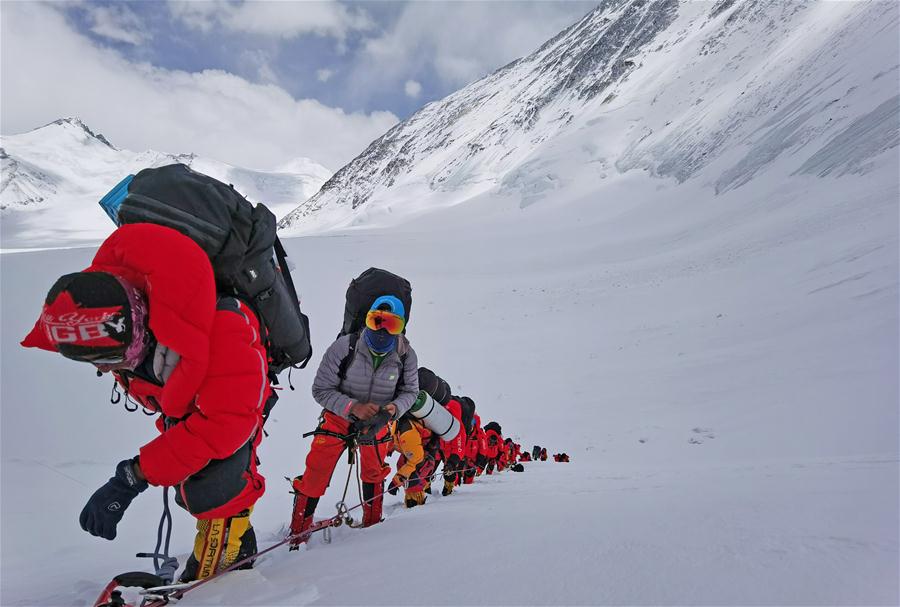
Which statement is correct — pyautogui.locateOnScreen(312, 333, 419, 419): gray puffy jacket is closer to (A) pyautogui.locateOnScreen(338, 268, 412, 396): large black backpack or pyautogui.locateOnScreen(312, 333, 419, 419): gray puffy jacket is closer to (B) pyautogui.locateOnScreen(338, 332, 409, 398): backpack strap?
(B) pyautogui.locateOnScreen(338, 332, 409, 398): backpack strap

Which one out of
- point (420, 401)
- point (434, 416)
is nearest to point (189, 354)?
point (420, 401)

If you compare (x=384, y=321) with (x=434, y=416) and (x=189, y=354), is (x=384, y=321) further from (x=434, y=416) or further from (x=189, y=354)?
(x=189, y=354)

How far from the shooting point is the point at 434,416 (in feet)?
13.2

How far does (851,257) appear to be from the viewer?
26.8 feet

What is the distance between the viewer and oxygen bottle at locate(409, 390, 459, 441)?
384cm

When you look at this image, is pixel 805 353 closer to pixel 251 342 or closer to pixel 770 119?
pixel 251 342

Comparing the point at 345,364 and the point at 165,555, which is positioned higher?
the point at 345,364

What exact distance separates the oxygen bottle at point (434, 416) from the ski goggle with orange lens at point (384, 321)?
69 centimetres

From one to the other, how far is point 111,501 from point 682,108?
33910mm

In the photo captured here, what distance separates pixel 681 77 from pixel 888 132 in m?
22.6

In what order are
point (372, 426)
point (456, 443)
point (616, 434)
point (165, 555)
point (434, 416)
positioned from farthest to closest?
point (616, 434) → point (456, 443) → point (434, 416) → point (372, 426) → point (165, 555)

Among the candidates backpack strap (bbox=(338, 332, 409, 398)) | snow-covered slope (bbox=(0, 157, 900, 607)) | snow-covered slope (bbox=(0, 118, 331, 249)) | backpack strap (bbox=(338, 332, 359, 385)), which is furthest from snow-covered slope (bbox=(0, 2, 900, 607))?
snow-covered slope (bbox=(0, 118, 331, 249))

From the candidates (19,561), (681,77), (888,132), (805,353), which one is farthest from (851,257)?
(681,77)

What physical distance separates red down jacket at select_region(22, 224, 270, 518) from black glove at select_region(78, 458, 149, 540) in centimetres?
8
